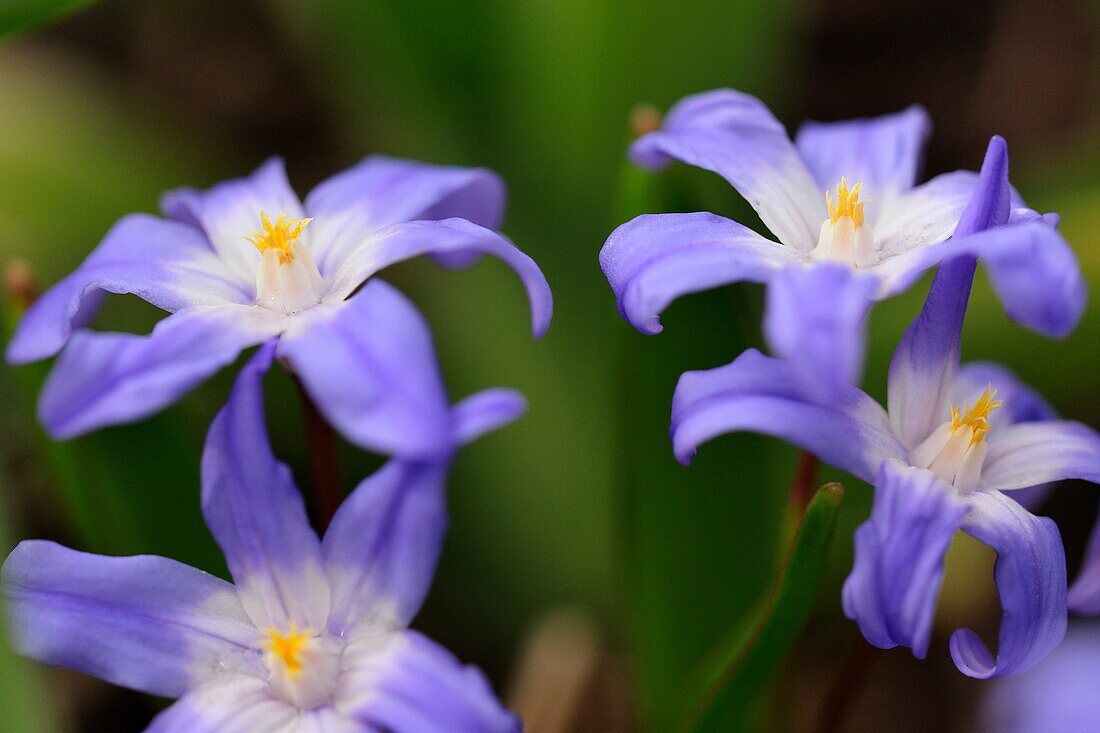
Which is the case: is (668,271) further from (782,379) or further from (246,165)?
(246,165)

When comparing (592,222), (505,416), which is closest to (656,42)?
(592,222)

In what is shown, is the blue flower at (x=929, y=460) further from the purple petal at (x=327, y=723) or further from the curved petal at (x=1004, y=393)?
the purple petal at (x=327, y=723)

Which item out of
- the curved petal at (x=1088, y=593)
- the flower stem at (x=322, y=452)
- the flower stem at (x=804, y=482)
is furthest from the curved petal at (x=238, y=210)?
the curved petal at (x=1088, y=593)

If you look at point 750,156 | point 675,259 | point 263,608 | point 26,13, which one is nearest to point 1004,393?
point 750,156

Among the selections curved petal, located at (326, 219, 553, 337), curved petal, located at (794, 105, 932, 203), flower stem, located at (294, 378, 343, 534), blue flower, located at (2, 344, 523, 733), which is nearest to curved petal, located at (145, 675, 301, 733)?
blue flower, located at (2, 344, 523, 733)

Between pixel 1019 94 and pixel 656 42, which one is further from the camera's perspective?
pixel 1019 94

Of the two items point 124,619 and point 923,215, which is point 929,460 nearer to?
point 923,215
